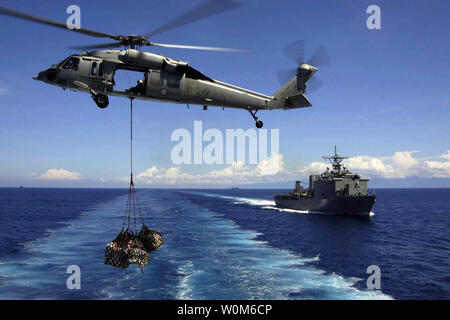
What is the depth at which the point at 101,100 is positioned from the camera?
13.5 metres

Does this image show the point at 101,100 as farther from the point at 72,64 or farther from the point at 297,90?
the point at 297,90

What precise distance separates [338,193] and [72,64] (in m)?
58.9

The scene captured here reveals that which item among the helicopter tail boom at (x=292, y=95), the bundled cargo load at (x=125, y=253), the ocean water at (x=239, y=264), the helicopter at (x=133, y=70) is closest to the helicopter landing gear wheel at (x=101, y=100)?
the helicopter at (x=133, y=70)

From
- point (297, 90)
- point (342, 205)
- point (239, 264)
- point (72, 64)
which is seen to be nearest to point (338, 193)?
point (342, 205)

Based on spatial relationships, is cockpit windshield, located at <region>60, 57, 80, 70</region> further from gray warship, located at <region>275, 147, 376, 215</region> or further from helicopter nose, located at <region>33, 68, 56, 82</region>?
gray warship, located at <region>275, 147, 376, 215</region>

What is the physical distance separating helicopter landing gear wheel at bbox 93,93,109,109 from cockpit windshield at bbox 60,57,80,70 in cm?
176

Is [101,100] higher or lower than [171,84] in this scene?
lower

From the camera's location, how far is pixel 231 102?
14.9m

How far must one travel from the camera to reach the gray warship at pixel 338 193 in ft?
198

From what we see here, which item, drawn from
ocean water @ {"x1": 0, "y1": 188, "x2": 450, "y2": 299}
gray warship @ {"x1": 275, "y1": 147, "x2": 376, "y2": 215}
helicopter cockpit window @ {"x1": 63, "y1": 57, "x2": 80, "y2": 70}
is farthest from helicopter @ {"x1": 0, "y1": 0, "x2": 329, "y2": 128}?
gray warship @ {"x1": 275, "y1": 147, "x2": 376, "y2": 215}

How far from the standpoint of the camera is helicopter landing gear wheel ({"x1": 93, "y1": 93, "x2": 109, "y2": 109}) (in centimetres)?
1350
